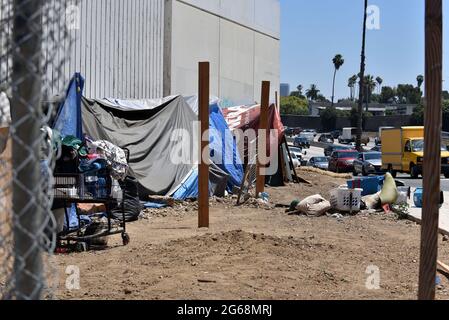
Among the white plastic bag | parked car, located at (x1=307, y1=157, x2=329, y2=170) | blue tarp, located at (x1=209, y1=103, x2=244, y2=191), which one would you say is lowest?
parked car, located at (x1=307, y1=157, x2=329, y2=170)

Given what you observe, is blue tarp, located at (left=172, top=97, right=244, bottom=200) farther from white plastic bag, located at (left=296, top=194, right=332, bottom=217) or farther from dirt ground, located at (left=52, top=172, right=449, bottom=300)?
dirt ground, located at (left=52, top=172, right=449, bottom=300)

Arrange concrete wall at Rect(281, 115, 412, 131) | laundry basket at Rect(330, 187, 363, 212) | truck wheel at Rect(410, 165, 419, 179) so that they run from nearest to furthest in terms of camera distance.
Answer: laundry basket at Rect(330, 187, 363, 212)
truck wheel at Rect(410, 165, 419, 179)
concrete wall at Rect(281, 115, 412, 131)

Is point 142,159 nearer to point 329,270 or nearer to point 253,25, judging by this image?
point 329,270

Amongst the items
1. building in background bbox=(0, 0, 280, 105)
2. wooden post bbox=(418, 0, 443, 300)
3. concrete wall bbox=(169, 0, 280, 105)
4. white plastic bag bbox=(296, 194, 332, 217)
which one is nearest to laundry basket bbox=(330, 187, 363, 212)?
white plastic bag bbox=(296, 194, 332, 217)

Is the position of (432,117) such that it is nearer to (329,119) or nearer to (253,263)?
(253,263)

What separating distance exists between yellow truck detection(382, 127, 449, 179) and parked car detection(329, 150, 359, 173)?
2.92m

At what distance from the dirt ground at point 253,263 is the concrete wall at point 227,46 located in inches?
378

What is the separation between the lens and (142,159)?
49.0 ft

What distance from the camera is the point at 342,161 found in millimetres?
38719

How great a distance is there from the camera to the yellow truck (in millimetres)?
32450

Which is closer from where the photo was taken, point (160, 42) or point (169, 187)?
point (169, 187)

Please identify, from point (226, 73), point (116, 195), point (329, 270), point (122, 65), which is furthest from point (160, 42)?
point (329, 270)

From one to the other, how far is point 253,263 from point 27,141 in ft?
16.7

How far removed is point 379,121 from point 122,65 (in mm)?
82498
